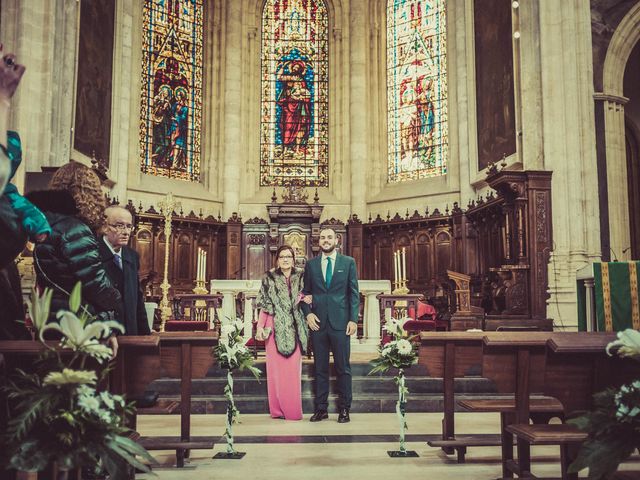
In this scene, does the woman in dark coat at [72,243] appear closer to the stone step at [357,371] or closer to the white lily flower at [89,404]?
the white lily flower at [89,404]

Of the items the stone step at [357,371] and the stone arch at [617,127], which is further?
the stone arch at [617,127]

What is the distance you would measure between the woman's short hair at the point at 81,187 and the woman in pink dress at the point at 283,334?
3.00 meters

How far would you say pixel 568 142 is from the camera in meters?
10.2

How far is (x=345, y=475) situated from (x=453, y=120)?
11.7 metres

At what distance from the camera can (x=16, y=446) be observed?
196cm

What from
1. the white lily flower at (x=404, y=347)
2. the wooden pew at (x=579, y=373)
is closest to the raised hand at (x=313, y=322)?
the white lily flower at (x=404, y=347)

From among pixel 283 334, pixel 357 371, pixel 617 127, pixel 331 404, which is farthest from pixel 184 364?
pixel 617 127

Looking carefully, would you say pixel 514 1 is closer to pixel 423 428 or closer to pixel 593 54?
pixel 593 54

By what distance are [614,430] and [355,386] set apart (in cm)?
472

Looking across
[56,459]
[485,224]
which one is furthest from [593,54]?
[56,459]

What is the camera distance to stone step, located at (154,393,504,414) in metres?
6.39

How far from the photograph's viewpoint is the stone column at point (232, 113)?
604 inches

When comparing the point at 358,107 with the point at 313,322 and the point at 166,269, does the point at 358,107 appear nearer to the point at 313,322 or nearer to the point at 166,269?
the point at 166,269

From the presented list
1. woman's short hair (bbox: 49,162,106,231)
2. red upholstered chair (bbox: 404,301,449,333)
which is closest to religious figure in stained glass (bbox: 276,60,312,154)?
red upholstered chair (bbox: 404,301,449,333)
